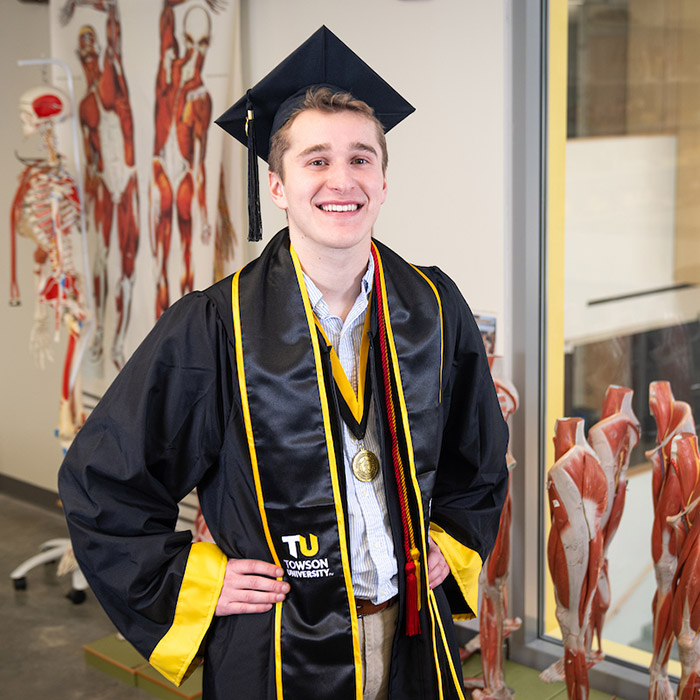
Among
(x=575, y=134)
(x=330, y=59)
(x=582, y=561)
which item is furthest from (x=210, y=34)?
(x=582, y=561)

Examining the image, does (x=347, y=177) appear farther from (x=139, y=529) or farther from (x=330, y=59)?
(x=139, y=529)

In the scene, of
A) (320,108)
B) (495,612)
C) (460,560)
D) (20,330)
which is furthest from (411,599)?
(20,330)

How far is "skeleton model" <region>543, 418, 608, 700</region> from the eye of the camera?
2.44 meters

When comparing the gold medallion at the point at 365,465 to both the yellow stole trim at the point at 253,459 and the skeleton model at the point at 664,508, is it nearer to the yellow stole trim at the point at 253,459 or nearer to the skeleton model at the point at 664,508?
the yellow stole trim at the point at 253,459

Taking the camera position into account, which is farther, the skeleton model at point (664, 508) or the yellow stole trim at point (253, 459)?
the skeleton model at point (664, 508)

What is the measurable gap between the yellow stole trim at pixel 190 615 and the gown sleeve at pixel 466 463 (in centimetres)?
46

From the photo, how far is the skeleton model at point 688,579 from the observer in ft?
7.54

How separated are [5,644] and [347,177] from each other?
2759mm

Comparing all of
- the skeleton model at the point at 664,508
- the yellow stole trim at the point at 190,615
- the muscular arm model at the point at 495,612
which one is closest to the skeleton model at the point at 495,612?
the muscular arm model at the point at 495,612

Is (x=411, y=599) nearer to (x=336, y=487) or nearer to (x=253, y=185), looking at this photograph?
(x=336, y=487)

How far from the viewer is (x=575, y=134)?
296 cm

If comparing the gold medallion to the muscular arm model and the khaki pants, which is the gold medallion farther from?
the muscular arm model

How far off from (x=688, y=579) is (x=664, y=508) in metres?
0.19

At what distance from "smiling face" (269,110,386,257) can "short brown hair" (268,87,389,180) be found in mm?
11
